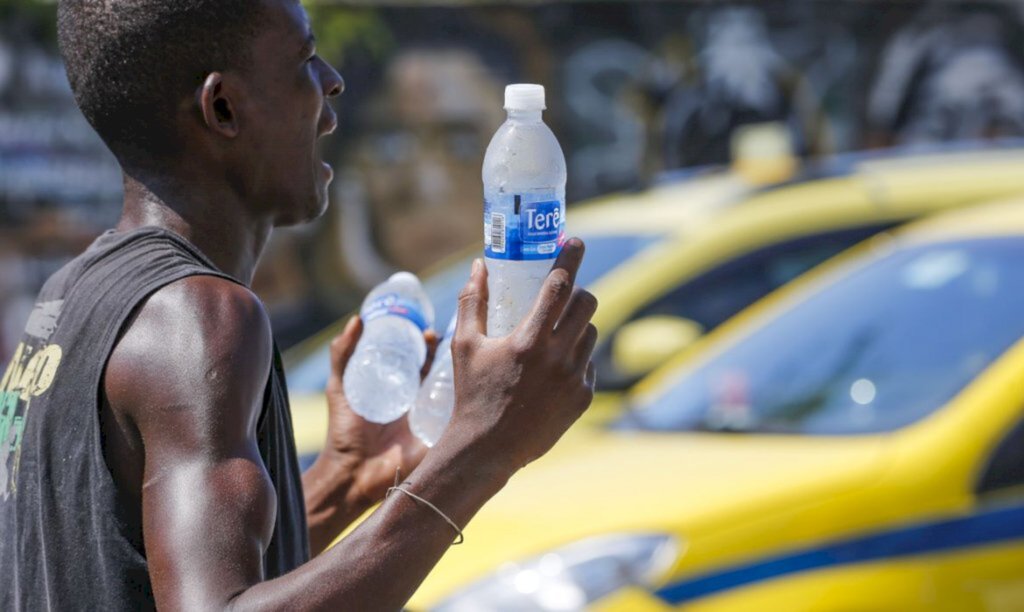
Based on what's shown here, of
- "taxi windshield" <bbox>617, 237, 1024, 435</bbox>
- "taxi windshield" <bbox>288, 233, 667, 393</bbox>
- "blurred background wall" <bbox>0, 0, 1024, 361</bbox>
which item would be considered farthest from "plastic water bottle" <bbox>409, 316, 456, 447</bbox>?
"blurred background wall" <bbox>0, 0, 1024, 361</bbox>

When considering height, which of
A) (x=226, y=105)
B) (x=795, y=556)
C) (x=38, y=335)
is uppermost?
(x=226, y=105)

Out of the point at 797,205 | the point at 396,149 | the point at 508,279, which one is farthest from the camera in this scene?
the point at 396,149

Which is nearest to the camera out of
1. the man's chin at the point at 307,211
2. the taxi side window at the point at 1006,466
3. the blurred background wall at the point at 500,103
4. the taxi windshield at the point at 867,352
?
the man's chin at the point at 307,211

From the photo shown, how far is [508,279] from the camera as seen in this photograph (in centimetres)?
211

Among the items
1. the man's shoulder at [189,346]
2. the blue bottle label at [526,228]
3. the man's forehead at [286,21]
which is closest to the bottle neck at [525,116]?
the blue bottle label at [526,228]

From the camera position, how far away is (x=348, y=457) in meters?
2.65

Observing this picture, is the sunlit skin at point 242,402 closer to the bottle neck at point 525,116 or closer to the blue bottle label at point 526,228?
the blue bottle label at point 526,228

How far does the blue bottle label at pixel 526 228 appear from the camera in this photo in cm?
212

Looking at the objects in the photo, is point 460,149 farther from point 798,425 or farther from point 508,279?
point 508,279

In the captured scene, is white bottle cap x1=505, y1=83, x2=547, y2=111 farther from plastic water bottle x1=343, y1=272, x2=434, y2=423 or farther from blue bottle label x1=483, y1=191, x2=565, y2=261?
plastic water bottle x1=343, y1=272, x2=434, y2=423

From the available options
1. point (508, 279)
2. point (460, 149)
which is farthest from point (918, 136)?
point (508, 279)

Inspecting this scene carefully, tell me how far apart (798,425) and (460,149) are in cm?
844

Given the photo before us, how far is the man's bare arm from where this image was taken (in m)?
1.84

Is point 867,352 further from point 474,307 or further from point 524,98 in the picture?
point 474,307
